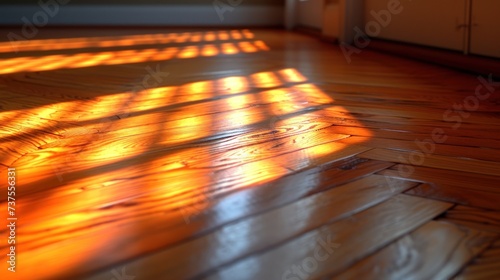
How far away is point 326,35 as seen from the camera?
289cm

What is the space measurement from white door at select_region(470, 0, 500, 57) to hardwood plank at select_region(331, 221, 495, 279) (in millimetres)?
1182

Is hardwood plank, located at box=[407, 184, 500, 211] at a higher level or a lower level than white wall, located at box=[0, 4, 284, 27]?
lower

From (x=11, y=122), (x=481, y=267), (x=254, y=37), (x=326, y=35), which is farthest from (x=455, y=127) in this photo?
(x=254, y=37)

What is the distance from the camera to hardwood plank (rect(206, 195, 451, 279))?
0.46 metres

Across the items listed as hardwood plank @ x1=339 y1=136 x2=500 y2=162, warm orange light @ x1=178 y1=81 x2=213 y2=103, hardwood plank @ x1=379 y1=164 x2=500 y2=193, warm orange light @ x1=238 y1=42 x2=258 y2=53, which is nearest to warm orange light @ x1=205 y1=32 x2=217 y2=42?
warm orange light @ x1=238 y1=42 x2=258 y2=53

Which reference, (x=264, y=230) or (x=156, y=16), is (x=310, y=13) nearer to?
(x=156, y=16)

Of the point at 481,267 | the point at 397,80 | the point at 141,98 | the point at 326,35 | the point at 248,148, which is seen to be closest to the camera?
the point at 481,267

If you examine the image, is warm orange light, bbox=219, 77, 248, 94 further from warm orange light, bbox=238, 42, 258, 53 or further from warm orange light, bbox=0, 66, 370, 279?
warm orange light, bbox=238, 42, 258, 53

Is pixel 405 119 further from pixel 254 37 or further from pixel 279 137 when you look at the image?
pixel 254 37

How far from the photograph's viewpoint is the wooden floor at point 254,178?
0.48m

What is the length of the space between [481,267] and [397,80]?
1.12 meters

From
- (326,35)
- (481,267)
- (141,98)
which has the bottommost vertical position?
(481,267)

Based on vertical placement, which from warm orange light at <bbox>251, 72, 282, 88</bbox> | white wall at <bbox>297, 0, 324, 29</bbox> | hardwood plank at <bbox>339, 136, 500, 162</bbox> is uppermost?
white wall at <bbox>297, 0, 324, 29</bbox>

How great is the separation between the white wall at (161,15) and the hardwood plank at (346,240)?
359 cm
